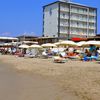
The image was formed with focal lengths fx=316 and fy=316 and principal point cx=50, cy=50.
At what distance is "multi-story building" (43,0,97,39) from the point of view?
97312 millimetres

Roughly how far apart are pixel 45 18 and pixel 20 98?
94.2m

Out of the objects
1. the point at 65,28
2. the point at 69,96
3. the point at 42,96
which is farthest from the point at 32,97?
the point at 65,28

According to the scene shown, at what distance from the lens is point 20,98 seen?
400 inches

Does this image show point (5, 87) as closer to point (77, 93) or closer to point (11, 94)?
point (11, 94)

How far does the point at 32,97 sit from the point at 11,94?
98 cm

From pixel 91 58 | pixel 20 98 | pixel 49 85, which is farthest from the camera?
pixel 91 58

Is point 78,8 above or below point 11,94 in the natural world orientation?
above

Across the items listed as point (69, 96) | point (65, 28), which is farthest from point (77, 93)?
point (65, 28)

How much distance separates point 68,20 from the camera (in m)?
98.8

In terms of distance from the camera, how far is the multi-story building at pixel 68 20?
97.3m

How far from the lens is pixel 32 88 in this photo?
1247 cm

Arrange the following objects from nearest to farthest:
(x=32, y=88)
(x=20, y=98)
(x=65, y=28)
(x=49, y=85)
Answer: (x=20, y=98)
(x=32, y=88)
(x=49, y=85)
(x=65, y=28)

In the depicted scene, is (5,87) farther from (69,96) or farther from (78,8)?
(78,8)

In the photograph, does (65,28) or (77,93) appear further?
(65,28)
